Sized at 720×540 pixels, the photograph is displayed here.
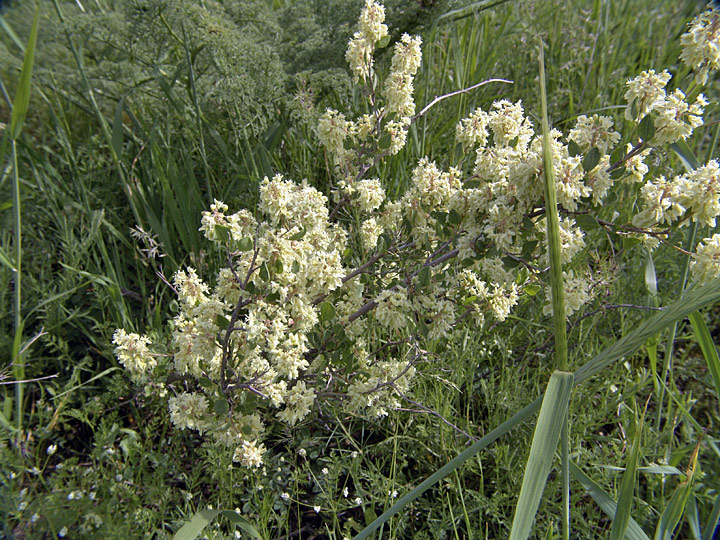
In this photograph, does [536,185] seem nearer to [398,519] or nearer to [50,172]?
[398,519]

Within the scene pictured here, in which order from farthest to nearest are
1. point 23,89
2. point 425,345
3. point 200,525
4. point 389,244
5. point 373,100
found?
point 425,345, point 389,244, point 373,100, point 23,89, point 200,525

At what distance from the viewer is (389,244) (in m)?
1.88

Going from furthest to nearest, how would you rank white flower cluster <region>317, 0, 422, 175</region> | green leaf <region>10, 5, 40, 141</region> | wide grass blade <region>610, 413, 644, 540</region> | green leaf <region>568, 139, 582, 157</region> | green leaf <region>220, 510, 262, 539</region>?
white flower cluster <region>317, 0, 422, 175</region>, green leaf <region>10, 5, 40, 141</region>, green leaf <region>220, 510, 262, 539</region>, green leaf <region>568, 139, 582, 157</region>, wide grass blade <region>610, 413, 644, 540</region>

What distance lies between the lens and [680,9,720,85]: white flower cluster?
1.25m

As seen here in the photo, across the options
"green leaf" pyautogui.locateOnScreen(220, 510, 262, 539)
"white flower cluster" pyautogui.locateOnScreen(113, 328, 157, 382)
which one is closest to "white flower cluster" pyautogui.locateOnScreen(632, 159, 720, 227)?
"green leaf" pyautogui.locateOnScreen(220, 510, 262, 539)

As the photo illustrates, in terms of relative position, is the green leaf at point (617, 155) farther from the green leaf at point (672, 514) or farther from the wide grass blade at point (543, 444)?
the green leaf at point (672, 514)

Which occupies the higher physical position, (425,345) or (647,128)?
(647,128)

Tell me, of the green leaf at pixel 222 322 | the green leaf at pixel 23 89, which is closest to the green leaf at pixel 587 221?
the green leaf at pixel 222 322

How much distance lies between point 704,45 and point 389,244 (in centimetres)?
99

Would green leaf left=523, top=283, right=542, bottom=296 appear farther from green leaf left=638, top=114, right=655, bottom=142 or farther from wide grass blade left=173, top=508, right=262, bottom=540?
wide grass blade left=173, top=508, right=262, bottom=540

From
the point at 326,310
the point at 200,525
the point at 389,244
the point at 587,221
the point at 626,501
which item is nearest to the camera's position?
the point at 626,501

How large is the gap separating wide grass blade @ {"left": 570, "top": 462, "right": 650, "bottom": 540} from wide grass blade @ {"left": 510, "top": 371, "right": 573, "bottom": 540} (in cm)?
45

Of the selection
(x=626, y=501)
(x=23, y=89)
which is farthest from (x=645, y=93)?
(x=23, y=89)

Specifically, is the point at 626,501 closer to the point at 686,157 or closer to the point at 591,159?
the point at 591,159
